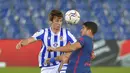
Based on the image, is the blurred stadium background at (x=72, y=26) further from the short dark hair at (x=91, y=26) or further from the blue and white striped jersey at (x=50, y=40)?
the short dark hair at (x=91, y=26)

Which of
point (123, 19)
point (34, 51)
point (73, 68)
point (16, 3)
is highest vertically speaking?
point (16, 3)

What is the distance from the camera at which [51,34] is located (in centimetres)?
714

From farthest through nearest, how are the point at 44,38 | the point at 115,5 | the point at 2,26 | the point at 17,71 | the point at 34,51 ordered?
the point at 115,5 < the point at 2,26 < the point at 34,51 < the point at 17,71 < the point at 44,38

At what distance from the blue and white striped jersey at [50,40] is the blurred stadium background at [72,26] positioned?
657 cm

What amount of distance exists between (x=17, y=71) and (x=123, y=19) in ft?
18.1

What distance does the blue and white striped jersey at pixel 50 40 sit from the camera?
703 centimetres

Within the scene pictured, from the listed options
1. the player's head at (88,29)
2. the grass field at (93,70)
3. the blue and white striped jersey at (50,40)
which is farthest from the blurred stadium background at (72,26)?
the player's head at (88,29)

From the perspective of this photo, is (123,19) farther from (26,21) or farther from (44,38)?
(44,38)

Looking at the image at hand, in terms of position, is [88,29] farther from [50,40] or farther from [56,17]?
[50,40]

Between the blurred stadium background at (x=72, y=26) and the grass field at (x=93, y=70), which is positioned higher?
the blurred stadium background at (x=72, y=26)

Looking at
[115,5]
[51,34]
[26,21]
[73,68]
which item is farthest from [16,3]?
[73,68]

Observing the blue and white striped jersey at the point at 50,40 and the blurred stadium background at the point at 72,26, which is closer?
the blue and white striped jersey at the point at 50,40

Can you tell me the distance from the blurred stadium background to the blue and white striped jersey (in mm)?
6568

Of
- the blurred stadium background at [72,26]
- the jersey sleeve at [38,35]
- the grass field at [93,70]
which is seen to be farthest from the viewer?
the blurred stadium background at [72,26]
